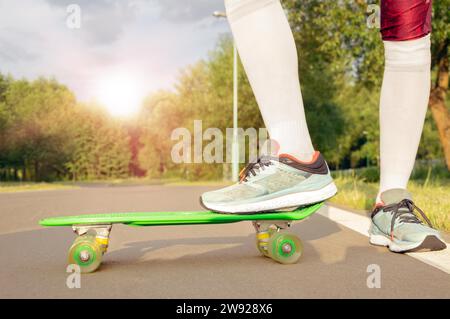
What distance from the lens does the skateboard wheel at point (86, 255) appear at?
288 centimetres

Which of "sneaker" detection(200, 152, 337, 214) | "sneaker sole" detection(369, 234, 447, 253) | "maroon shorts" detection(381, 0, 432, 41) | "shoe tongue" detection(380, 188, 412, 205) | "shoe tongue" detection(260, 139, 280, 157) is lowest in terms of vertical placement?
"sneaker sole" detection(369, 234, 447, 253)

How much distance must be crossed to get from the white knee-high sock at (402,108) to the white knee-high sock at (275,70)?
75 centimetres

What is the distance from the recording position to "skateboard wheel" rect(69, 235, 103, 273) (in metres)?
2.88

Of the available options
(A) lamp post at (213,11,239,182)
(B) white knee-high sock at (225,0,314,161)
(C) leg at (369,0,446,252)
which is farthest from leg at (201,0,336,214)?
(A) lamp post at (213,11,239,182)

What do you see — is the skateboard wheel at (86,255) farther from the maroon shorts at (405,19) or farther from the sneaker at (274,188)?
the maroon shorts at (405,19)

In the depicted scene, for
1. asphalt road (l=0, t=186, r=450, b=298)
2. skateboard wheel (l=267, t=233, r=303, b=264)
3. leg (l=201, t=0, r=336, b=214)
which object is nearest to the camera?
asphalt road (l=0, t=186, r=450, b=298)

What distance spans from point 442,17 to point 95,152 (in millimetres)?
51271

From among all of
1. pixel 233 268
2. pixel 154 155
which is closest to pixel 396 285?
pixel 233 268

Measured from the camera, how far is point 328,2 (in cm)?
1395

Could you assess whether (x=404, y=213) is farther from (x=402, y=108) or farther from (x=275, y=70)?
(x=275, y=70)

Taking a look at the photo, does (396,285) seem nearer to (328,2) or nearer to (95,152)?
(328,2)

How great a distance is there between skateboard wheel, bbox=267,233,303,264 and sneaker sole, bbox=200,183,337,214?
0.65 ft

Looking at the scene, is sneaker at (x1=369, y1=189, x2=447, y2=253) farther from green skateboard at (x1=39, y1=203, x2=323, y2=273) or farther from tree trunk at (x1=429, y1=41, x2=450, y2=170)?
tree trunk at (x1=429, y1=41, x2=450, y2=170)

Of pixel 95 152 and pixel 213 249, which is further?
pixel 95 152
